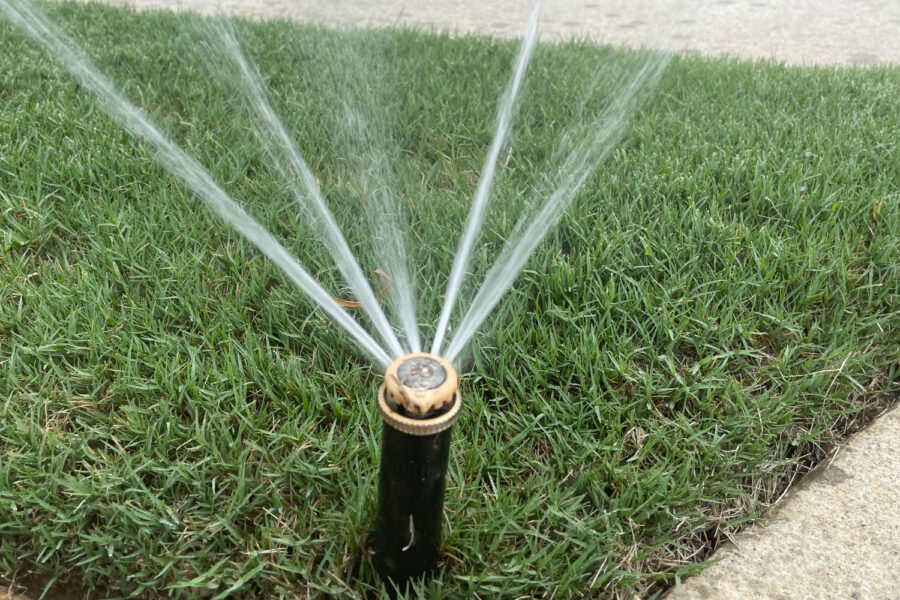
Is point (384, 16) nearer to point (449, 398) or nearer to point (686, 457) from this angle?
point (686, 457)

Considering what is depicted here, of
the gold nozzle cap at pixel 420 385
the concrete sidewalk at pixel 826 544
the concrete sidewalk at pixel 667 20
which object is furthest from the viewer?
the concrete sidewalk at pixel 667 20

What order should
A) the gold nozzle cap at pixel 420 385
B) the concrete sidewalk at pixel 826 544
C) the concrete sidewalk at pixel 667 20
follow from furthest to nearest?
1. the concrete sidewalk at pixel 667 20
2. the concrete sidewalk at pixel 826 544
3. the gold nozzle cap at pixel 420 385

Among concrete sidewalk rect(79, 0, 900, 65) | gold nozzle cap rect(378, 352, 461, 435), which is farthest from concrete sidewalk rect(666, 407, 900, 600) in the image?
concrete sidewalk rect(79, 0, 900, 65)

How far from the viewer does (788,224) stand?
7.71ft

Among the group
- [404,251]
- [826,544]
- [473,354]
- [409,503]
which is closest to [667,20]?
[404,251]

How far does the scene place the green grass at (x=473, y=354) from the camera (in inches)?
59.2

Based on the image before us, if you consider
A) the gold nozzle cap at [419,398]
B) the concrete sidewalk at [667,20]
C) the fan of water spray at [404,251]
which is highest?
the gold nozzle cap at [419,398]

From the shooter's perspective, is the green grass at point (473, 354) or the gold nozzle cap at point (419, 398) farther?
the green grass at point (473, 354)

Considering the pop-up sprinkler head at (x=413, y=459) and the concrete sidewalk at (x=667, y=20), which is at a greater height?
the pop-up sprinkler head at (x=413, y=459)

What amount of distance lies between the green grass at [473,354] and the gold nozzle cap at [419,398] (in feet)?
1.61

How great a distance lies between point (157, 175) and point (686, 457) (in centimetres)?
186

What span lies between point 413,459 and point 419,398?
5.4 inches

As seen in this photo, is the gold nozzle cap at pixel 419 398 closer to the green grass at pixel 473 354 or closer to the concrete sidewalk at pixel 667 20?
the green grass at pixel 473 354

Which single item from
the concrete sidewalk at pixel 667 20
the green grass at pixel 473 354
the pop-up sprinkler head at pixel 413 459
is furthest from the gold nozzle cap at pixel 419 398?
the concrete sidewalk at pixel 667 20
